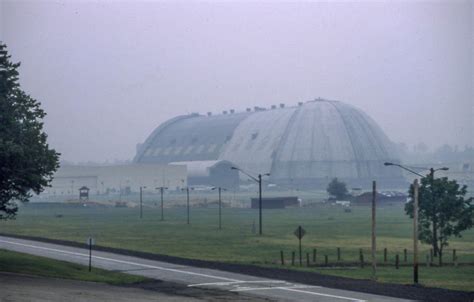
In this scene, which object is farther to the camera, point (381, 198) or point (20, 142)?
point (381, 198)

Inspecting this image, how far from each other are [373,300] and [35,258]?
20.8 m

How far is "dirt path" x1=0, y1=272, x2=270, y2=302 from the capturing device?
28.8 metres

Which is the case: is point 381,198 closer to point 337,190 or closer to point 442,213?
point 337,190

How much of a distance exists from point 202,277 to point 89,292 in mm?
8577

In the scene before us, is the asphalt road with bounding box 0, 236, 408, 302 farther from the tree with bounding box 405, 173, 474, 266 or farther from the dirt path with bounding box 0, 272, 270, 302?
the tree with bounding box 405, 173, 474, 266

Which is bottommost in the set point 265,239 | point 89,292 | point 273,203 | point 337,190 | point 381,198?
point 265,239

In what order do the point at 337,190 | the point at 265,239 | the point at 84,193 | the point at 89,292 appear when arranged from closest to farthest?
the point at 89,292, the point at 265,239, the point at 84,193, the point at 337,190

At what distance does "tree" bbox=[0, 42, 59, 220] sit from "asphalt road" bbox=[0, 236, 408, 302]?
6795 millimetres

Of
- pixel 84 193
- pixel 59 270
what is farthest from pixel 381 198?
pixel 59 270

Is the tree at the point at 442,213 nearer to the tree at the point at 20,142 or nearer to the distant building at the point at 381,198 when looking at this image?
the tree at the point at 20,142

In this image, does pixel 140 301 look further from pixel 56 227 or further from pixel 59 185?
pixel 59 185

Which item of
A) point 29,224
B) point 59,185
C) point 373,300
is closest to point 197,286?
point 373,300

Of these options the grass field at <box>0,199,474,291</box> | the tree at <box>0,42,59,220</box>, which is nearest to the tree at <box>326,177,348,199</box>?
the grass field at <box>0,199,474,291</box>

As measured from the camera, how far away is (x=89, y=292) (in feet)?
102
